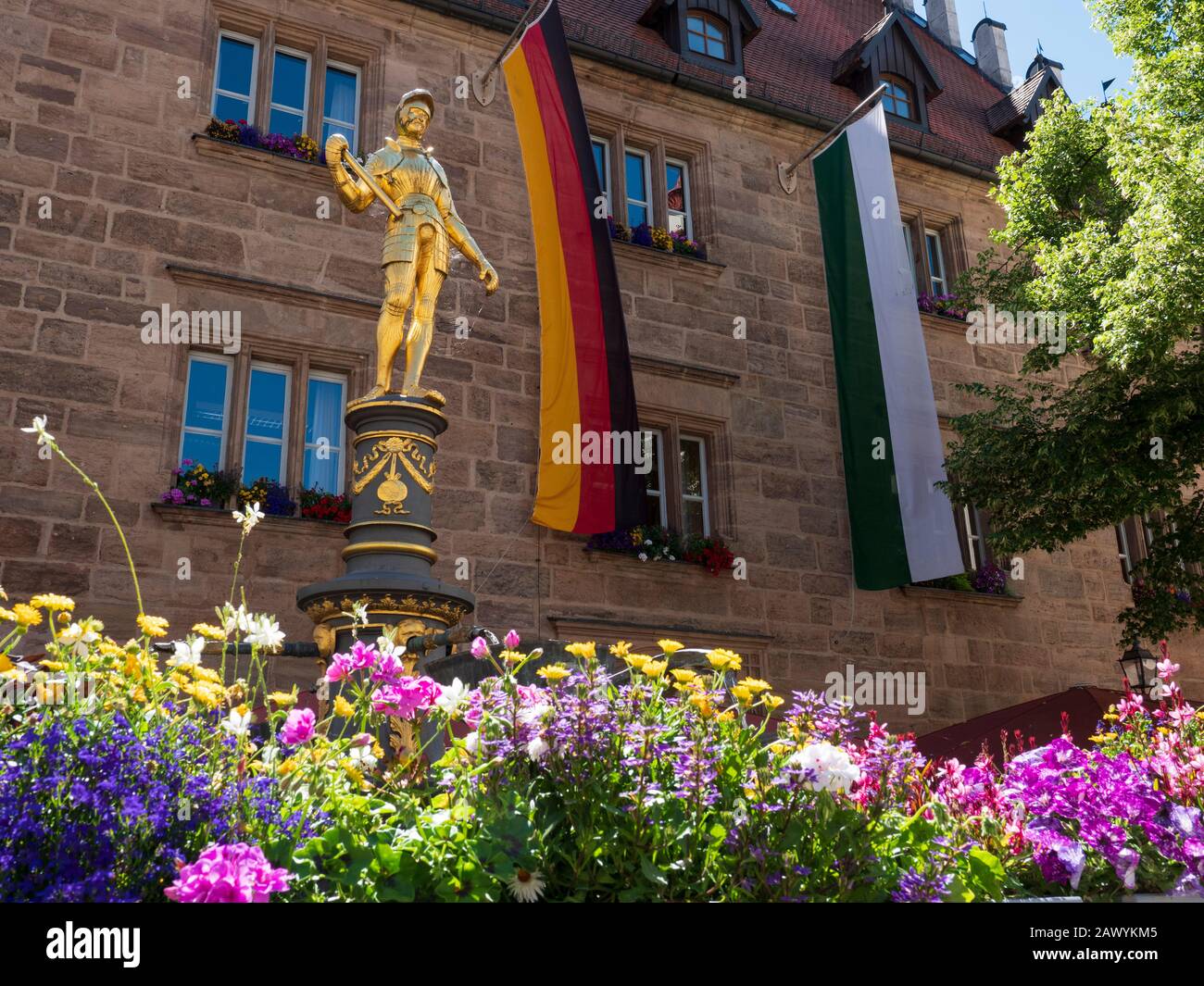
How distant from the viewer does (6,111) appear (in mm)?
9555

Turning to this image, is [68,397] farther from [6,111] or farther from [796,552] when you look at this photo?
[796,552]

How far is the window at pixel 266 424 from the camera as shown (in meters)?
9.85

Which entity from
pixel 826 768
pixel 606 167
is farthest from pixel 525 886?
pixel 606 167

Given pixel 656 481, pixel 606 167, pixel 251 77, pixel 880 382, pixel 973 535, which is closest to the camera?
pixel 251 77

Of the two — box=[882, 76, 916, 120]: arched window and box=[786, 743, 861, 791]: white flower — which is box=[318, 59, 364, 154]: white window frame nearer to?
box=[882, 76, 916, 120]: arched window

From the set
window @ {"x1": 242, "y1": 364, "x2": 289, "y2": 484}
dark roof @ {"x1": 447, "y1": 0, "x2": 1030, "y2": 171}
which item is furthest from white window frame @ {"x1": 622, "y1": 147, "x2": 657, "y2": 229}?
window @ {"x1": 242, "y1": 364, "x2": 289, "y2": 484}

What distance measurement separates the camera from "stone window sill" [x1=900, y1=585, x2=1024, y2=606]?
12367 millimetres

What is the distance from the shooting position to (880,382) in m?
11.5

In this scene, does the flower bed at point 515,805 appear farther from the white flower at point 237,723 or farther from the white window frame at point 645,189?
the white window frame at point 645,189

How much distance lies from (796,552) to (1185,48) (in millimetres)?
5805

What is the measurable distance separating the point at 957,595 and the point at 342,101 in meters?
8.40

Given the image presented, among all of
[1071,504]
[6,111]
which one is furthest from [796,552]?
[6,111]

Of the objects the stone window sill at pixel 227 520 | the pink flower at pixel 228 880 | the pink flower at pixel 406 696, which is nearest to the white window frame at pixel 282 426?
the stone window sill at pixel 227 520

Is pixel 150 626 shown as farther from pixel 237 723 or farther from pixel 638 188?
pixel 638 188
